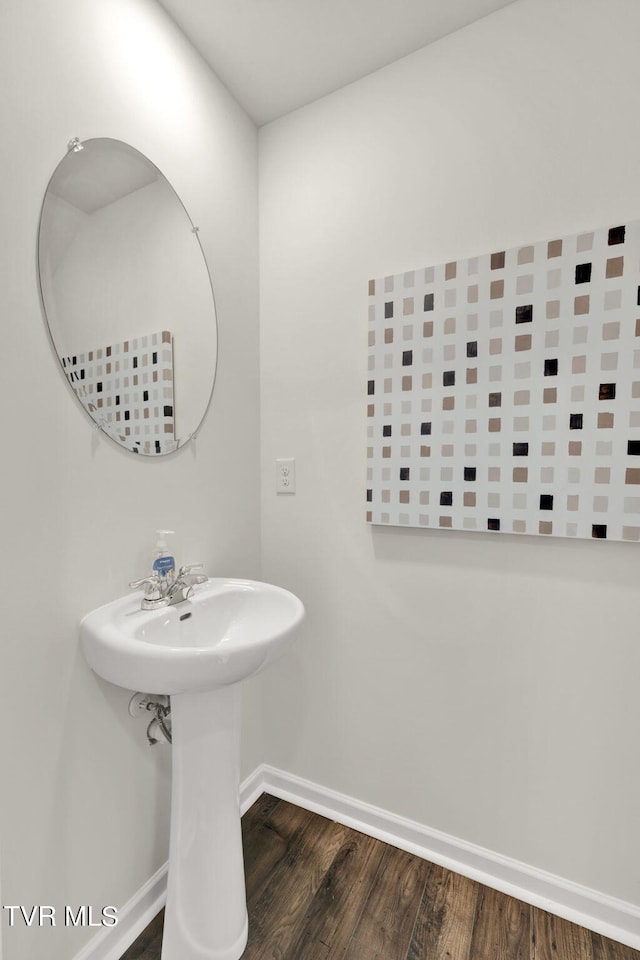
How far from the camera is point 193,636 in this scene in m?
1.19

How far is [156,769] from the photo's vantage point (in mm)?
1230

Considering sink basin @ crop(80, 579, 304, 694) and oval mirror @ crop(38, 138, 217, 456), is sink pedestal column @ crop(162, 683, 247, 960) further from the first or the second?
oval mirror @ crop(38, 138, 217, 456)

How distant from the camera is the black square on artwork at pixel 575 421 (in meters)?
1.14

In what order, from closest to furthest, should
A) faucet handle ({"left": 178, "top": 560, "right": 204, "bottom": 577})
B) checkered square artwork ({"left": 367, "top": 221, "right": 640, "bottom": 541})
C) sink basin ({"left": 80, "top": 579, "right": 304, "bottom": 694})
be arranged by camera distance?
sink basin ({"left": 80, "top": 579, "right": 304, "bottom": 694})
checkered square artwork ({"left": 367, "top": 221, "right": 640, "bottom": 541})
faucet handle ({"left": 178, "top": 560, "right": 204, "bottom": 577})

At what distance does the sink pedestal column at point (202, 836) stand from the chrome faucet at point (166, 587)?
0.22 metres

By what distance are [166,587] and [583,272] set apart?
1292 millimetres

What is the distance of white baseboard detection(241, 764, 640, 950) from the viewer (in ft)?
3.84

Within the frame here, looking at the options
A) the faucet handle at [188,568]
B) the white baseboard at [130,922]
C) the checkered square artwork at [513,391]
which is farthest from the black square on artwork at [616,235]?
the white baseboard at [130,922]

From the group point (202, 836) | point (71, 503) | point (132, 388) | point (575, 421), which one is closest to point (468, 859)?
point (202, 836)

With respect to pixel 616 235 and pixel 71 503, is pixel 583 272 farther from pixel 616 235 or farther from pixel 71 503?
pixel 71 503

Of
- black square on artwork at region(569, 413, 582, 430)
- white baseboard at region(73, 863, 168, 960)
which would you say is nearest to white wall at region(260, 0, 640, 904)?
black square on artwork at region(569, 413, 582, 430)

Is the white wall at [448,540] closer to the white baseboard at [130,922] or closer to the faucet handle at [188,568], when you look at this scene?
the faucet handle at [188,568]

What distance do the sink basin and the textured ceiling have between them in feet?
5.00

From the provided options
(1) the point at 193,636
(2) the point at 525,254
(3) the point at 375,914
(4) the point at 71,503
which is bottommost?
(3) the point at 375,914
